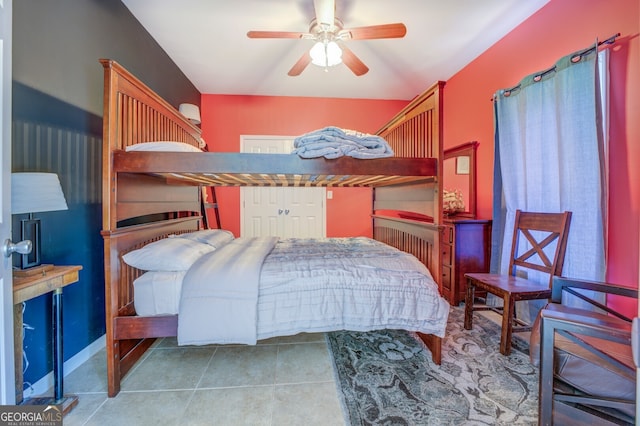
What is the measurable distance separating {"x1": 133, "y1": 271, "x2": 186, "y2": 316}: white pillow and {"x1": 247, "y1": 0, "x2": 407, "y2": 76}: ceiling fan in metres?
1.95

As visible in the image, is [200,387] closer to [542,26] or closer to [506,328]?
[506,328]

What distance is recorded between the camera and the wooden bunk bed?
146cm

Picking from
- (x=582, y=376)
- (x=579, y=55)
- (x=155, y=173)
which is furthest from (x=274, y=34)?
(x=582, y=376)

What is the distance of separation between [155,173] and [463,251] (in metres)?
2.77

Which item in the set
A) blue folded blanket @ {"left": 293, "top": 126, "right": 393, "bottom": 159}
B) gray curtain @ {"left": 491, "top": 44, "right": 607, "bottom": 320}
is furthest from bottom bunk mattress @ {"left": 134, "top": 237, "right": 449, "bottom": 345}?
gray curtain @ {"left": 491, "top": 44, "right": 607, "bottom": 320}

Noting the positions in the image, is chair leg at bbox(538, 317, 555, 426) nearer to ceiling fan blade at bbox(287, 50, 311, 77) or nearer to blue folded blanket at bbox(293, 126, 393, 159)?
blue folded blanket at bbox(293, 126, 393, 159)

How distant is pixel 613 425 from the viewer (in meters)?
1.00

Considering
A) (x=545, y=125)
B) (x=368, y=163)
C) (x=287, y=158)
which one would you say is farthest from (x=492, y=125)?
(x=287, y=158)

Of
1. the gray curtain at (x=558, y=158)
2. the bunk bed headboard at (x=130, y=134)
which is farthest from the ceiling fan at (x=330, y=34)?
the gray curtain at (x=558, y=158)

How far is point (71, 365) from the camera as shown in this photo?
1.70m

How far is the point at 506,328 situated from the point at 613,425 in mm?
867

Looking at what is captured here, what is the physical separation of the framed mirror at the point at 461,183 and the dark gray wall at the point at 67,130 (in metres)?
3.28

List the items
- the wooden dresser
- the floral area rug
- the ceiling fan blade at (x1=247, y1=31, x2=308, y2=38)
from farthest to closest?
the wooden dresser < the ceiling fan blade at (x1=247, y1=31, x2=308, y2=38) < the floral area rug

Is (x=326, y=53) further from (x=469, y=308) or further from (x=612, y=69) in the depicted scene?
(x=469, y=308)
